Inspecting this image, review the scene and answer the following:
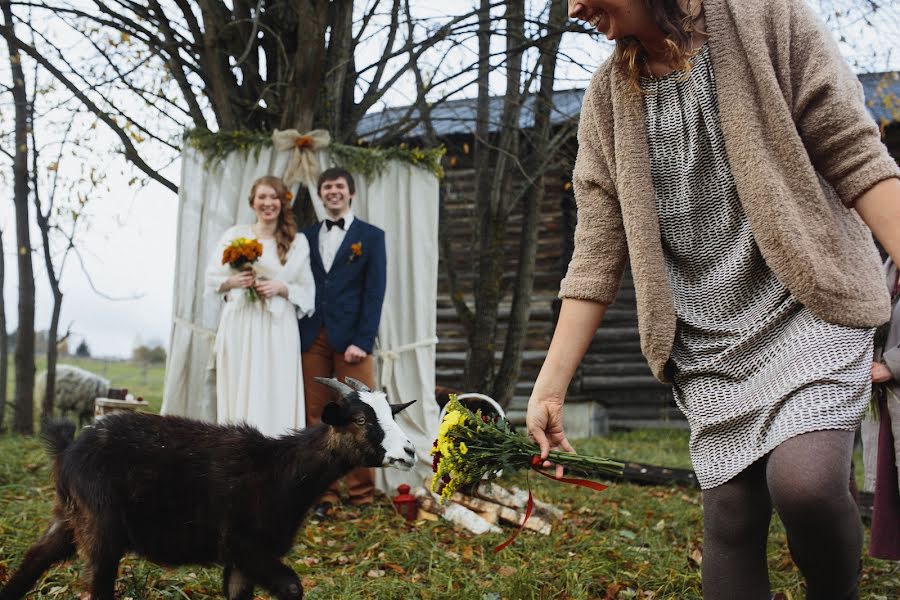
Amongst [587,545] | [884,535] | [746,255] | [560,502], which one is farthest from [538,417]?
[560,502]

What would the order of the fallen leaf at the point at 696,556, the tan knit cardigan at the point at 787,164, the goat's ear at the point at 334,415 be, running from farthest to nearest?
the fallen leaf at the point at 696,556 < the goat's ear at the point at 334,415 < the tan knit cardigan at the point at 787,164

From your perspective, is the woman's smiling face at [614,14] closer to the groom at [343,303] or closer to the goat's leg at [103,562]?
the goat's leg at [103,562]

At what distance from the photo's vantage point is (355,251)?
646 cm

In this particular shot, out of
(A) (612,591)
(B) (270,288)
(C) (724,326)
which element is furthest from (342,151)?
(C) (724,326)

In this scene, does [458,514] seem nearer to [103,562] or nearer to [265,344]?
[265,344]

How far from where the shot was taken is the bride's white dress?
614 cm

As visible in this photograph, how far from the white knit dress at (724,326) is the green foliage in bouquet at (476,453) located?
1.22 ft

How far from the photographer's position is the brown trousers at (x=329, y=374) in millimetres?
6434

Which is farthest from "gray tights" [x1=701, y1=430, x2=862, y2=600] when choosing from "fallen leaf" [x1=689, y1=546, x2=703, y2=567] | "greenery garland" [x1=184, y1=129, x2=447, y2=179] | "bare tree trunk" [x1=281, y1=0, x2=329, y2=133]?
"greenery garland" [x1=184, y1=129, x2=447, y2=179]

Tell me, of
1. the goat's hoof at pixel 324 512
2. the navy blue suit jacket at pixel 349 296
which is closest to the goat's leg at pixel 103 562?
the goat's hoof at pixel 324 512

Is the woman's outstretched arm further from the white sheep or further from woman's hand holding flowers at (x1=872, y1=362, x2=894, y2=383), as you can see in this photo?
the white sheep

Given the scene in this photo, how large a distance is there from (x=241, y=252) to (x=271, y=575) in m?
2.91

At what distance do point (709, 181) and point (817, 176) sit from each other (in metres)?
0.24

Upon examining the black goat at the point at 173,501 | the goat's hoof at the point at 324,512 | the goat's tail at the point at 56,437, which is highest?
the goat's tail at the point at 56,437
